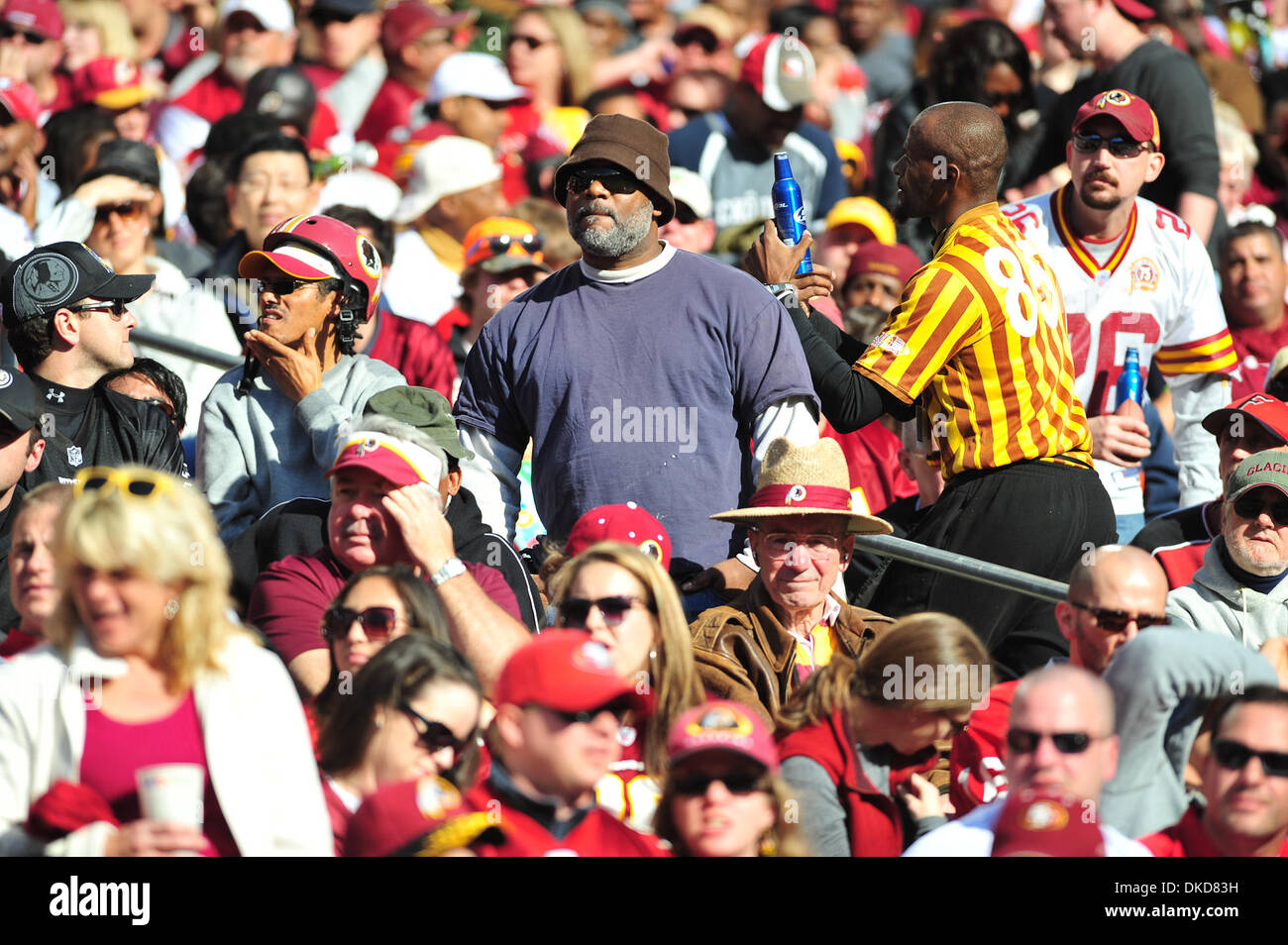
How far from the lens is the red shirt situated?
4.47 m

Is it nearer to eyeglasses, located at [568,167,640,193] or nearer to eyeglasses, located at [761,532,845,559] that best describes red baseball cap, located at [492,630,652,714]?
eyeglasses, located at [761,532,845,559]

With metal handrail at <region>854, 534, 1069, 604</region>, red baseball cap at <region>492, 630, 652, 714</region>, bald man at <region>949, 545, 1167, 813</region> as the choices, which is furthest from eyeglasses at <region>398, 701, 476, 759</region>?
metal handrail at <region>854, 534, 1069, 604</region>

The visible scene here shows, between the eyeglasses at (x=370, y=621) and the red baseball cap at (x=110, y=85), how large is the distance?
20.0 feet

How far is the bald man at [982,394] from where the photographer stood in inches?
240

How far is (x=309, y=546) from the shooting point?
5754mm

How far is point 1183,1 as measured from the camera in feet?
39.7

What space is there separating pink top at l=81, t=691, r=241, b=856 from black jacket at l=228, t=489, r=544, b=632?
1.61m

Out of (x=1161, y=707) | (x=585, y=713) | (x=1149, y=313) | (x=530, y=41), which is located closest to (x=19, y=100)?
(x=530, y=41)

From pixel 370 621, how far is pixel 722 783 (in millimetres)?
1196

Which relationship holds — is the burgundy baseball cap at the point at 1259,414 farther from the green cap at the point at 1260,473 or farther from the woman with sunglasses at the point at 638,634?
the woman with sunglasses at the point at 638,634

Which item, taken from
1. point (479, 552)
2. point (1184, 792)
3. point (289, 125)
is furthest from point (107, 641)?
point (289, 125)

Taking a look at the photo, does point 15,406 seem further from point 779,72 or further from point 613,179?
point 779,72
